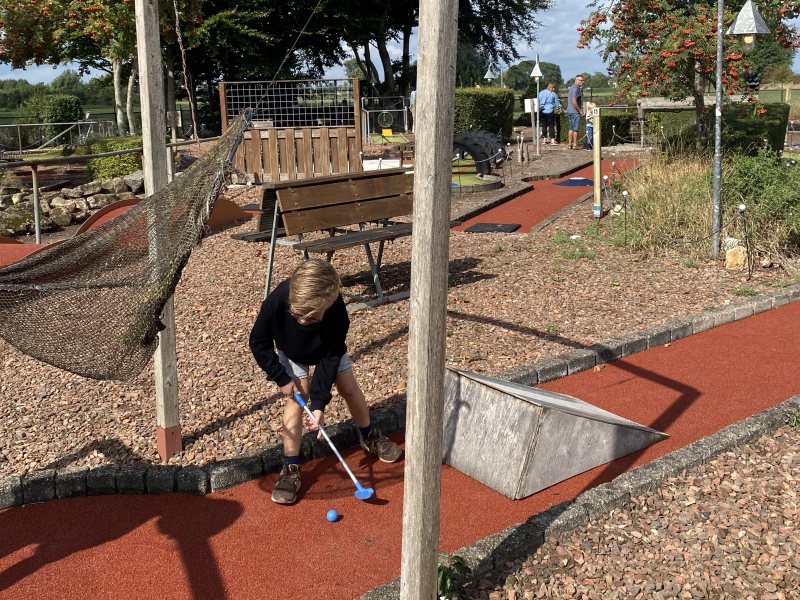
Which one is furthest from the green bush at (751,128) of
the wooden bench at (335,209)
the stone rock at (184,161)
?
the stone rock at (184,161)

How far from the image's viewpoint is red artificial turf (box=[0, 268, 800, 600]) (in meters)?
3.80

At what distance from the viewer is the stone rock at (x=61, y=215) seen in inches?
566

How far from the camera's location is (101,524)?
4383mm

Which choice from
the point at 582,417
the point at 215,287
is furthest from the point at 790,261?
the point at 215,287

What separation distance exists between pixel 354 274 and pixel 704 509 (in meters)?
5.22

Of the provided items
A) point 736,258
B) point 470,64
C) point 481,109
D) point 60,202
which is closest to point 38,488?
point 736,258

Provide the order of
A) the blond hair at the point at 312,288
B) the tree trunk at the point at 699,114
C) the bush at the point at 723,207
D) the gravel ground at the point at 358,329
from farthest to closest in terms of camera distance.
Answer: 1. the tree trunk at the point at 699,114
2. the bush at the point at 723,207
3. the gravel ground at the point at 358,329
4. the blond hair at the point at 312,288

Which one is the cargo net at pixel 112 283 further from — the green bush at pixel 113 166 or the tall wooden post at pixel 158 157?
the green bush at pixel 113 166

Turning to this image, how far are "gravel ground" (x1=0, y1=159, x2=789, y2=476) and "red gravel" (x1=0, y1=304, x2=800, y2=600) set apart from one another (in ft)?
1.56

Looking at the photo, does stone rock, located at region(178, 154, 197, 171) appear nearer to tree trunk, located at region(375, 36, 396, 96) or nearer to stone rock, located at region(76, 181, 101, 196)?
stone rock, located at region(76, 181, 101, 196)

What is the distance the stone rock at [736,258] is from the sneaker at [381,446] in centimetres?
559

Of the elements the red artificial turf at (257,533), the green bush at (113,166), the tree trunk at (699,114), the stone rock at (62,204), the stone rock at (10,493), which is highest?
the tree trunk at (699,114)

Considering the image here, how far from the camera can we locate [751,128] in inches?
621

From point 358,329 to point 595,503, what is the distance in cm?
333
